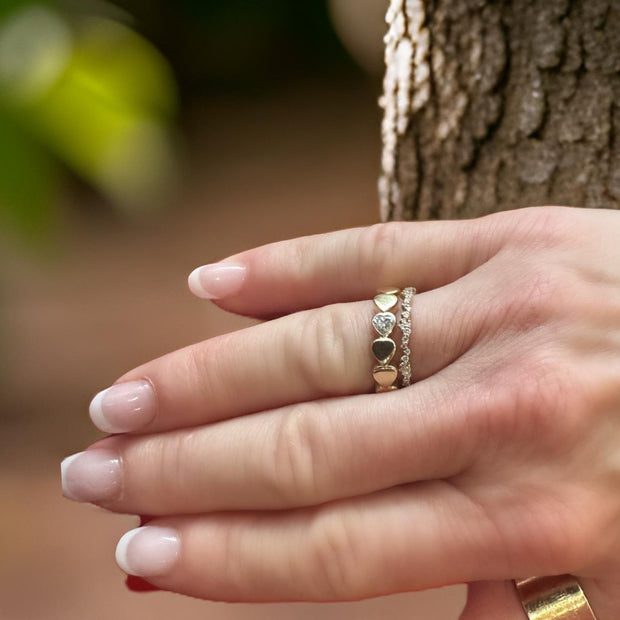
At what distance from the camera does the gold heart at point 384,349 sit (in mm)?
693

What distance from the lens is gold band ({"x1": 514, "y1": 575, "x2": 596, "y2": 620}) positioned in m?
0.69

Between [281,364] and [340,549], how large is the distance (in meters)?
0.17

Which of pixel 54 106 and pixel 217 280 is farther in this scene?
pixel 217 280

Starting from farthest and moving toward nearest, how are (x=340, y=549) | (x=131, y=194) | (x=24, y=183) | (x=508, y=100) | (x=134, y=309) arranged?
(x=134, y=309)
(x=131, y=194)
(x=508, y=100)
(x=340, y=549)
(x=24, y=183)

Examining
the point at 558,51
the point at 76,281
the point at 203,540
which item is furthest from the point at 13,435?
the point at 558,51

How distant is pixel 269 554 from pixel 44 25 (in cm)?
48

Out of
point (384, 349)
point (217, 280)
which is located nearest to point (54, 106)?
point (217, 280)

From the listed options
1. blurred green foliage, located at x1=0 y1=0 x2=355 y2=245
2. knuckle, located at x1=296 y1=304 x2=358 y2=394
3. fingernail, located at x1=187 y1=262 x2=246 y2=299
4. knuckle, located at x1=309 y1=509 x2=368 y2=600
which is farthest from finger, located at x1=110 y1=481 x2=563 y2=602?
blurred green foliage, located at x1=0 y1=0 x2=355 y2=245

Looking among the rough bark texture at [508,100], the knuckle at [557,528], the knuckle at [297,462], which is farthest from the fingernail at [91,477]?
the rough bark texture at [508,100]

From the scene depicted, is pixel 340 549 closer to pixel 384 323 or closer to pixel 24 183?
pixel 384 323

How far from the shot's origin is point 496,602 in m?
0.70

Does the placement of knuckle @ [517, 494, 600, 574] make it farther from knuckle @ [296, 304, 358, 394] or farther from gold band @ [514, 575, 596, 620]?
knuckle @ [296, 304, 358, 394]

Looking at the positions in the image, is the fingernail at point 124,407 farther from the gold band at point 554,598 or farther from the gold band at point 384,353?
the gold band at point 554,598

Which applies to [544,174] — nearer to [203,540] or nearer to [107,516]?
[203,540]
